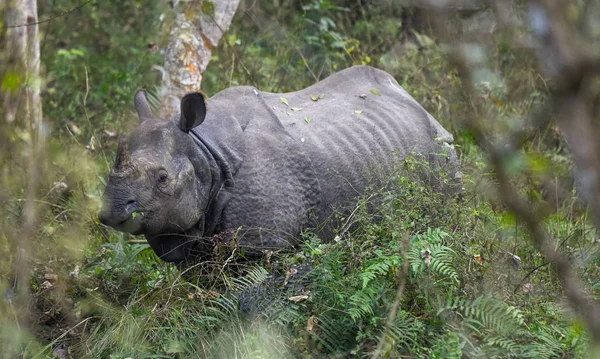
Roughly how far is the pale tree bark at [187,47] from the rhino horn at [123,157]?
2.37 m

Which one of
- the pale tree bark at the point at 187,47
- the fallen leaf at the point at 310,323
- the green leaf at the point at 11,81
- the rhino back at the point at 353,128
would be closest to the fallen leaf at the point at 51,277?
the rhino back at the point at 353,128

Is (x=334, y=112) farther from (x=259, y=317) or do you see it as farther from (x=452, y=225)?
(x=259, y=317)

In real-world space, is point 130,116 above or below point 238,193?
below

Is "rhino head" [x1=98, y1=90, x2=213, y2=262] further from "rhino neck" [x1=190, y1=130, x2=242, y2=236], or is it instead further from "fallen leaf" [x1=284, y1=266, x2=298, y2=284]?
"fallen leaf" [x1=284, y1=266, x2=298, y2=284]

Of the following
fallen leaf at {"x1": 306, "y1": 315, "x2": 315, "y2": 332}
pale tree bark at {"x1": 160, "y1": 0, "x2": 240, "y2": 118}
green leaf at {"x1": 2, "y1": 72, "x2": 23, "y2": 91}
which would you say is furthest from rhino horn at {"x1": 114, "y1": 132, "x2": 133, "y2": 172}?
pale tree bark at {"x1": 160, "y1": 0, "x2": 240, "y2": 118}

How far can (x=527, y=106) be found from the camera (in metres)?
8.23

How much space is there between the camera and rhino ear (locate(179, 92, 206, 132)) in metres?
5.14

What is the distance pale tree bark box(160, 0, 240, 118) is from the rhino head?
6.13 ft

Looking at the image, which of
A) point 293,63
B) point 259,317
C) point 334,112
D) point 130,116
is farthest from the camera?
point 293,63

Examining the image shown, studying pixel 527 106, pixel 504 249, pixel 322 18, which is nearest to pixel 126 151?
pixel 504 249

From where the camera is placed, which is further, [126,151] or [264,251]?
[264,251]

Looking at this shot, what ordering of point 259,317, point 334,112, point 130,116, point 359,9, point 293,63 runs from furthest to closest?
1. point 359,9
2. point 293,63
3. point 130,116
4. point 334,112
5. point 259,317

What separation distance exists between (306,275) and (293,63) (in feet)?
15.9

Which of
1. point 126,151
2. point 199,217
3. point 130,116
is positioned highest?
point 126,151
